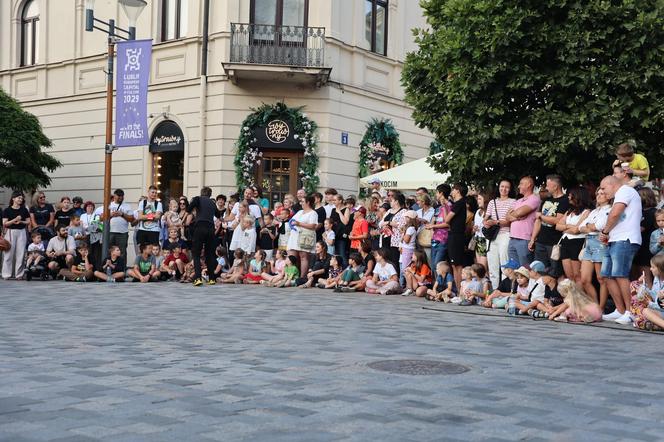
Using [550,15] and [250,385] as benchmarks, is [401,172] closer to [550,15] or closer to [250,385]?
[550,15]

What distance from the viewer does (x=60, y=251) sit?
1805 cm

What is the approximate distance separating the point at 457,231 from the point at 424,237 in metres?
1.16

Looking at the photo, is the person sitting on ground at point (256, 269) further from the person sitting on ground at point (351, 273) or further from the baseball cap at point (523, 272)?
the baseball cap at point (523, 272)

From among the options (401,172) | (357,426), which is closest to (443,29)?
(401,172)

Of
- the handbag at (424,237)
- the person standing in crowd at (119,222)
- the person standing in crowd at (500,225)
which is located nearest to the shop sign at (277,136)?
the person standing in crowd at (119,222)

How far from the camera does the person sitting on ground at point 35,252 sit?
18047 millimetres

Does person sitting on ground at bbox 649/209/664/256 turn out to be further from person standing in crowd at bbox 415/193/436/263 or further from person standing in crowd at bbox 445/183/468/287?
person standing in crowd at bbox 415/193/436/263

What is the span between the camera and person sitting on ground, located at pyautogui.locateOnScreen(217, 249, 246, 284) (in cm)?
1725

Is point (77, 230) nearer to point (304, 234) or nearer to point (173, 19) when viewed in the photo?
point (304, 234)

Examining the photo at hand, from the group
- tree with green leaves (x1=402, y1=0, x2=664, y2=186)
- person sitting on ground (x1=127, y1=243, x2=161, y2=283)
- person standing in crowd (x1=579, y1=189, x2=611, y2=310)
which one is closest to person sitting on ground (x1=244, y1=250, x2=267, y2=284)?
person sitting on ground (x1=127, y1=243, x2=161, y2=283)

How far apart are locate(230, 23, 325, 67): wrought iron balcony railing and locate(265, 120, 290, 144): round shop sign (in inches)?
66.3

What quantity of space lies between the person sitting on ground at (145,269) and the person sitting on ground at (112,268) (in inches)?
10.2

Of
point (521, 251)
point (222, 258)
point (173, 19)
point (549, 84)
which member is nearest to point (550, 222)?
point (521, 251)

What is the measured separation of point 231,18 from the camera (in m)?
22.4
